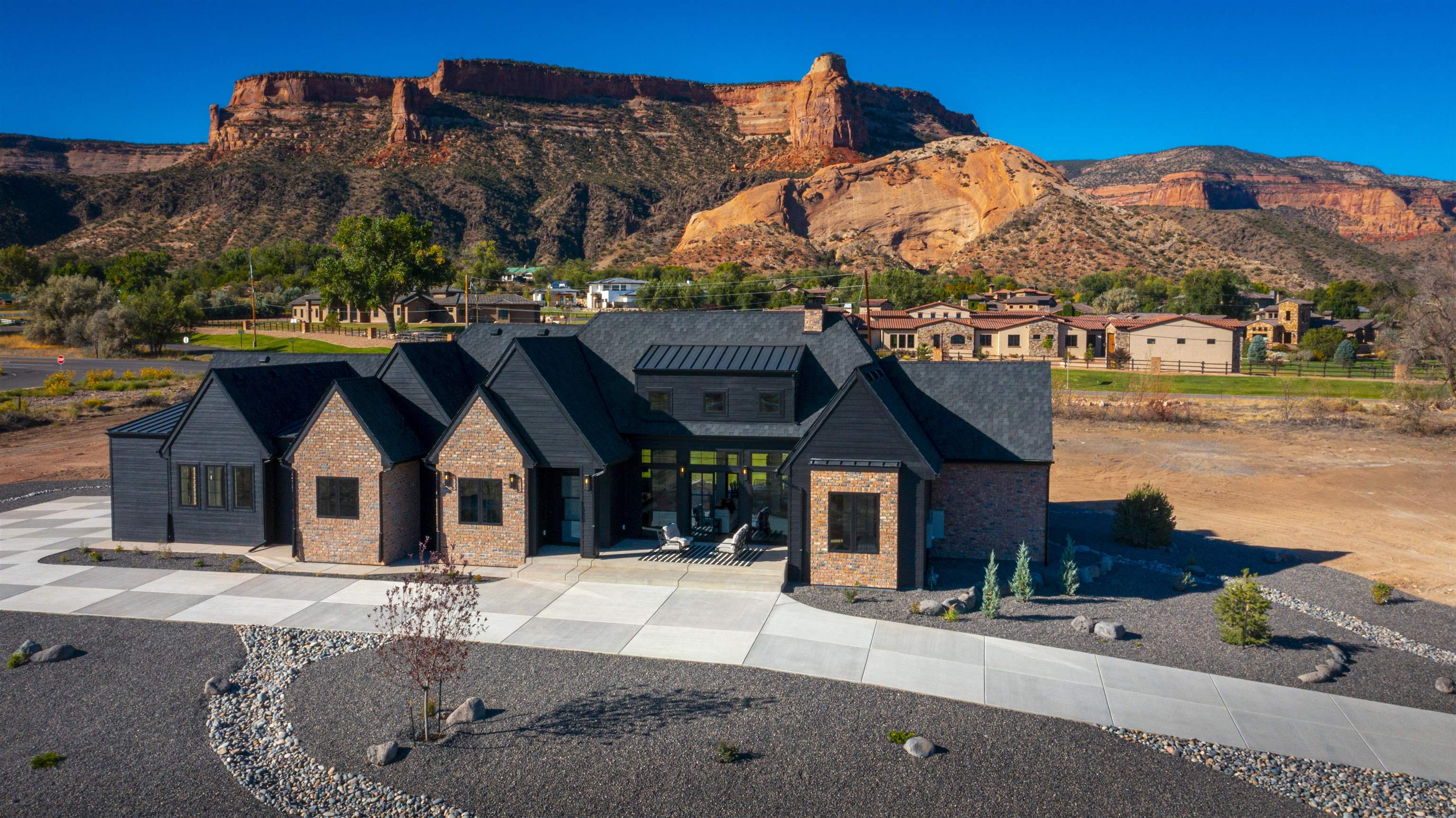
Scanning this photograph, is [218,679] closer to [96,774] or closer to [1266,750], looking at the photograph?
[96,774]

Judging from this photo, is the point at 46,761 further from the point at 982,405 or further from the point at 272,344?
the point at 272,344

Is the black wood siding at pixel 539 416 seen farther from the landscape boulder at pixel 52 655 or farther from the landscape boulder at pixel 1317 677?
the landscape boulder at pixel 1317 677

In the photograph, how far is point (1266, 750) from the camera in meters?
11.5

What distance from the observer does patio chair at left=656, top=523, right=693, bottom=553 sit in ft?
65.3

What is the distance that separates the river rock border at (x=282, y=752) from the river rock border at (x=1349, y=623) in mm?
15789

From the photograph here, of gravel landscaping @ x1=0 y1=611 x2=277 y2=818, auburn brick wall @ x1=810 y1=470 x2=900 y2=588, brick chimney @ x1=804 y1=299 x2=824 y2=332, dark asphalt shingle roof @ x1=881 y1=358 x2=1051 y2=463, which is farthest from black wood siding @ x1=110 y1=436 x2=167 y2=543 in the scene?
dark asphalt shingle roof @ x1=881 y1=358 x2=1051 y2=463

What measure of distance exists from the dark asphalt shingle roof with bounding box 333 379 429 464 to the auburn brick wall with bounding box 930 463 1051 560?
41.2 feet

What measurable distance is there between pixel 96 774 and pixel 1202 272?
109513 millimetres

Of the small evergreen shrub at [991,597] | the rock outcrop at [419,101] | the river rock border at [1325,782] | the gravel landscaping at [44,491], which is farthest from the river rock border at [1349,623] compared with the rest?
the rock outcrop at [419,101]

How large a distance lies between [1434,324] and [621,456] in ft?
180

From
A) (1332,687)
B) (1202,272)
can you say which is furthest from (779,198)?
(1332,687)

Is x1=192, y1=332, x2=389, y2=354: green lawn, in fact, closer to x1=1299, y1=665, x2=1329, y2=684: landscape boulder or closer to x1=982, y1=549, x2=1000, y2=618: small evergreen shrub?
x1=982, y1=549, x2=1000, y2=618: small evergreen shrub

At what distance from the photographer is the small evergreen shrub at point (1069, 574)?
709 inches

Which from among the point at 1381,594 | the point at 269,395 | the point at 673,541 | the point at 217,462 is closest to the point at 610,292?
the point at 269,395
